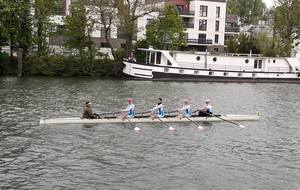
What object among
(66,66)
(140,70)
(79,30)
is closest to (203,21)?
(140,70)

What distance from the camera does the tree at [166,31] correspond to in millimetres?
86062

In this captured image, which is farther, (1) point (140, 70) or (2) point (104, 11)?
(2) point (104, 11)

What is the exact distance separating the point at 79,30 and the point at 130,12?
865 cm

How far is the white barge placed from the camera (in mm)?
79375

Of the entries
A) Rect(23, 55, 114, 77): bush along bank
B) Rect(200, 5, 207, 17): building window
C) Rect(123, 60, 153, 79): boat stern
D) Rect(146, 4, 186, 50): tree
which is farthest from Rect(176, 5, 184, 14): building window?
Rect(123, 60, 153, 79): boat stern

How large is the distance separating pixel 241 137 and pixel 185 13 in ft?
265

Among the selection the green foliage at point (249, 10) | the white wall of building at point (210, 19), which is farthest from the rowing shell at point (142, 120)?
the green foliage at point (249, 10)

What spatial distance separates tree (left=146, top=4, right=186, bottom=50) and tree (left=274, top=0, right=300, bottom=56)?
23.6 meters

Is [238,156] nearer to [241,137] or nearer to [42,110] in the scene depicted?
[241,137]

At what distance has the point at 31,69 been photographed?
77.3 m

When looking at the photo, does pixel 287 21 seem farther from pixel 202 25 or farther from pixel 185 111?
pixel 185 111

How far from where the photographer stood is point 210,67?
8406 cm

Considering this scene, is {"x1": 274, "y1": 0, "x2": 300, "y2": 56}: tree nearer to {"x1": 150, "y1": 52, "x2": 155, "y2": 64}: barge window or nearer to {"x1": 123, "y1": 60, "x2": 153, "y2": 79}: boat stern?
{"x1": 150, "y1": 52, "x2": 155, "y2": 64}: barge window

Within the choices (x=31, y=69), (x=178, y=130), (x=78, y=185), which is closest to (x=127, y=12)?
(x=31, y=69)
